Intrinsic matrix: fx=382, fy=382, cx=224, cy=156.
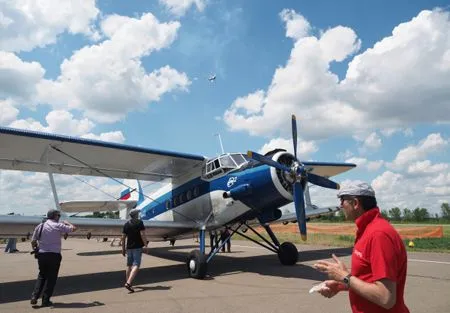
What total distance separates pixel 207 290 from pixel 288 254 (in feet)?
15.5

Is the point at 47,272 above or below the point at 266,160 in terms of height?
below

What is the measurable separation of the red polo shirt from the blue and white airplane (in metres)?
6.73

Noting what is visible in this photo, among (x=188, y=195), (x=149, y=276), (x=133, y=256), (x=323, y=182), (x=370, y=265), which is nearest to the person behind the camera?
(x=370, y=265)

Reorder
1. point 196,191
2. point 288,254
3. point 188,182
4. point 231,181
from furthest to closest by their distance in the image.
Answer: point 188,182 < point 196,191 < point 288,254 < point 231,181

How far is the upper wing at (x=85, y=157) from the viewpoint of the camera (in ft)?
35.6

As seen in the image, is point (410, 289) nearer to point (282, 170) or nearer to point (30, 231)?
point (282, 170)

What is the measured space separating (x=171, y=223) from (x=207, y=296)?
5.00 metres

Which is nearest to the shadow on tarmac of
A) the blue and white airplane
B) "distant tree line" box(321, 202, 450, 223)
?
the blue and white airplane

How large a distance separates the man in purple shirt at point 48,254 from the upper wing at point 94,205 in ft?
30.2

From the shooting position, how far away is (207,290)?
8383 millimetres

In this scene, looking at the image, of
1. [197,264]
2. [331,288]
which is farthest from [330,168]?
[331,288]

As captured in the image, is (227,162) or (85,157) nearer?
(227,162)

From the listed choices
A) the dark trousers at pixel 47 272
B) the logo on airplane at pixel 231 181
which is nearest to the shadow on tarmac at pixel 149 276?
the dark trousers at pixel 47 272

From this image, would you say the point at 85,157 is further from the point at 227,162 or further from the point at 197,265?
the point at 197,265
